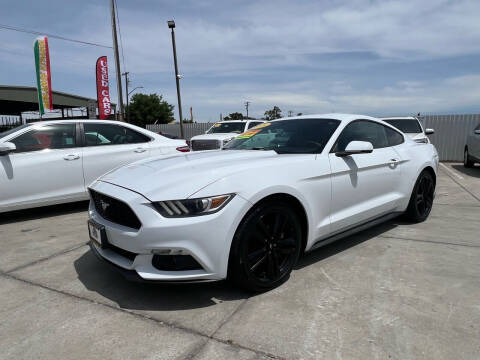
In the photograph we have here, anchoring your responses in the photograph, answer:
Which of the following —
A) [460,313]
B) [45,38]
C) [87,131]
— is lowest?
[460,313]

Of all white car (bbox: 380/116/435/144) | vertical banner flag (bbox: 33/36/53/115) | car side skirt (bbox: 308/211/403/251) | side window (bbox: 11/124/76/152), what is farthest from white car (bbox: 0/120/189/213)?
vertical banner flag (bbox: 33/36/53/115)

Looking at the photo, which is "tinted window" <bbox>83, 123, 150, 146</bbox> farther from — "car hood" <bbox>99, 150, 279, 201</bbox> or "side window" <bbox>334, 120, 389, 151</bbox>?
"side window" <bbox>334, 120, 389, 151</bbox>

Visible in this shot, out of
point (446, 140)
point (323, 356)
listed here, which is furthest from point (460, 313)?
point (446, 140)

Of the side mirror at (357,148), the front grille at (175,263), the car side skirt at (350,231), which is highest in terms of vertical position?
the side mirror at (357,148)

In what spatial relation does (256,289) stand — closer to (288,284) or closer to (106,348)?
(288,284)

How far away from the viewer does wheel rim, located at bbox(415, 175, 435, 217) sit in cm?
437

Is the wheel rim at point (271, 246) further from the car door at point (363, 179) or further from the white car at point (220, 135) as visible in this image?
the white car at point (220, 135)

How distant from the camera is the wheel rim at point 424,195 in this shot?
14.3 feet

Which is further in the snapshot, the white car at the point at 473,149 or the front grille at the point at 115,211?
the white car at the point at 473,149

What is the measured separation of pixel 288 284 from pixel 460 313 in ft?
3.90

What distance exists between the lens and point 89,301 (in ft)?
8.46

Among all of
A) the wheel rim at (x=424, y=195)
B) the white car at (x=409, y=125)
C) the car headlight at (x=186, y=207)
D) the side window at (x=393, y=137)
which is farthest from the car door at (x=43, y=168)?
the white car at (x=409, y=125)

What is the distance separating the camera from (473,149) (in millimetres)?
9766

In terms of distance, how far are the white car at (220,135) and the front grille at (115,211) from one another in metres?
5.98
